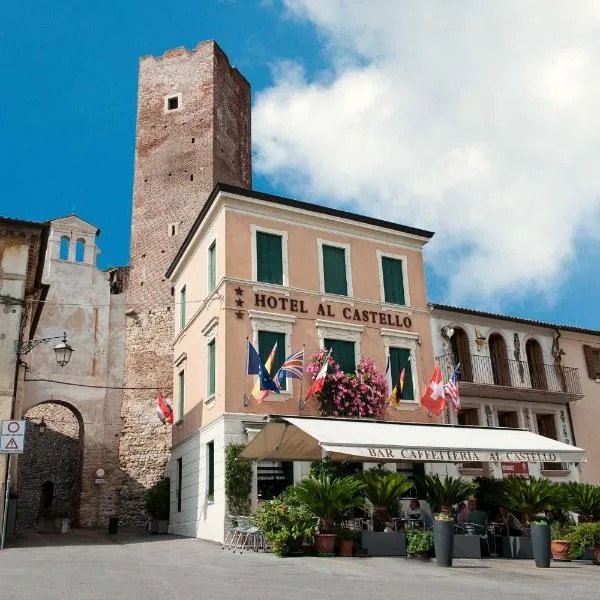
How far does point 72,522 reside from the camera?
2780cm

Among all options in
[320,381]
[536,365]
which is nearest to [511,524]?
[320,381]

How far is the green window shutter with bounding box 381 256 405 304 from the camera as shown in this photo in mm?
20797

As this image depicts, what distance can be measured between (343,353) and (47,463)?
70.0 feet

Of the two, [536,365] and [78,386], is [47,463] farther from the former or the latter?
[536,365]

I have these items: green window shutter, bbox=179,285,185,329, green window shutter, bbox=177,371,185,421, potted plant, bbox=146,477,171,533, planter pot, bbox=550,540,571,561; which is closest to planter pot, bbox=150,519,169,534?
potted plant, bbox=146,477,171,533

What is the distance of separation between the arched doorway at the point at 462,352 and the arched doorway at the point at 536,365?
2917mm

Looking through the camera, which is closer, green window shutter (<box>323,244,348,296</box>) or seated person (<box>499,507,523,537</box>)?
seated person (<box>499,507,523,537</box>)

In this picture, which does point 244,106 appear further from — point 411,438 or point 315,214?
point 411,438

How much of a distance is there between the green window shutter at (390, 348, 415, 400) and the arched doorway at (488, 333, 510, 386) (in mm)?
4447

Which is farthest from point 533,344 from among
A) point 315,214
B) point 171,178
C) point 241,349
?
point 171,178

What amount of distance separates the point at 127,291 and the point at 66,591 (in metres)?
25.2

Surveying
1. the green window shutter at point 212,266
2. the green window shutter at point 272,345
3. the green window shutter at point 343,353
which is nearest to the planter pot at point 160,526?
the green window shutter at point 272,345

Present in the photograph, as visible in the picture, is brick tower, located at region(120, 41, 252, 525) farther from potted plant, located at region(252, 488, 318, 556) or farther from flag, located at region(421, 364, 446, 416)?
potted plant, located at region(252, 488, 318, 556)

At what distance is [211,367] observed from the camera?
61.8 feet
